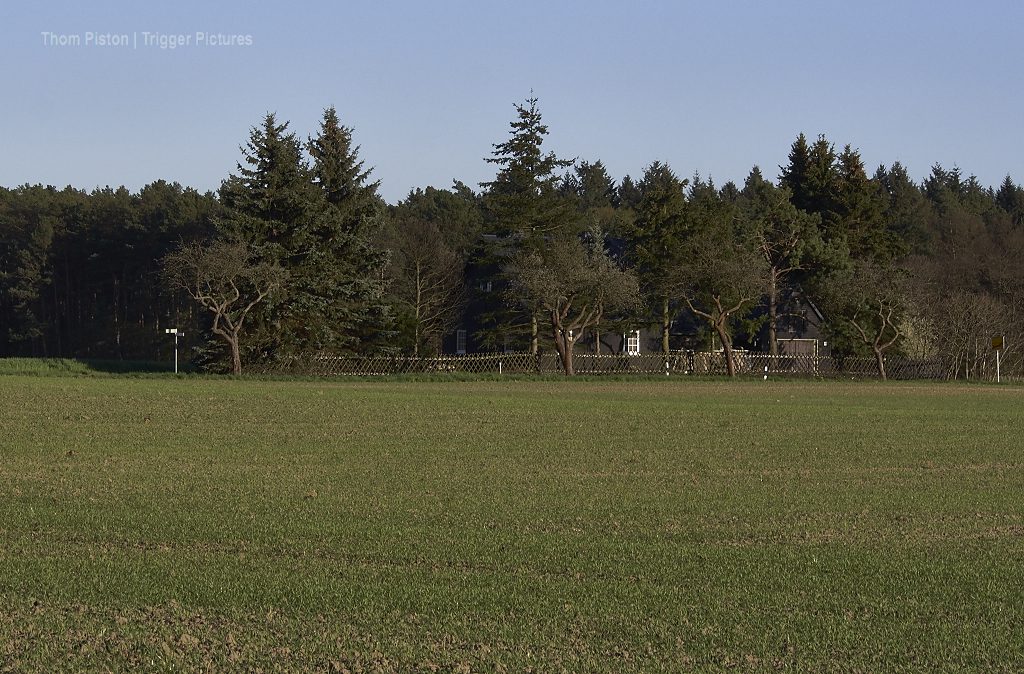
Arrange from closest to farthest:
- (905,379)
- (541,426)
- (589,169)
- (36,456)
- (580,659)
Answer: (580,659)
(36,456)
(541,426)
(905,379)
(589,169)

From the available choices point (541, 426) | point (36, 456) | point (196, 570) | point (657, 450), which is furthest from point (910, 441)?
point (196, 570)

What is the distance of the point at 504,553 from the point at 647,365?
212 ft

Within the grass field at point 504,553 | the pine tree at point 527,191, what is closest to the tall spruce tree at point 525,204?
the pine tree at point 527,191

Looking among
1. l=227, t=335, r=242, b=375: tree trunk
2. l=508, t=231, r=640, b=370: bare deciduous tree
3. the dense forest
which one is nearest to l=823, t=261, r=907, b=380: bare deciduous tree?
the dense forest

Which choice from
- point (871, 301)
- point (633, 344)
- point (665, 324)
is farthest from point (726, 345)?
point (633, 344)

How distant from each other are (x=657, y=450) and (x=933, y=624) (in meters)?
12.3

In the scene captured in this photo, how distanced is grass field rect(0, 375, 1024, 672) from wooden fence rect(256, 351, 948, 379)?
1743 inches

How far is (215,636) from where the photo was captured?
7.24m

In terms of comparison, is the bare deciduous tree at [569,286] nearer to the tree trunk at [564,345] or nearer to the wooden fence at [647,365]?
the tree trunk at [564,345]

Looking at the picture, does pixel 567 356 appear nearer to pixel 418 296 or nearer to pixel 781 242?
pixel 418 296

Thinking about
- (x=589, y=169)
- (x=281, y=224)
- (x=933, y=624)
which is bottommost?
(x=933, y=624)

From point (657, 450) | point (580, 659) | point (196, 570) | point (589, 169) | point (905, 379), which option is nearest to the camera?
point (580, 659)

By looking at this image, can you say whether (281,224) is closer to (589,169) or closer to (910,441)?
(910,441)

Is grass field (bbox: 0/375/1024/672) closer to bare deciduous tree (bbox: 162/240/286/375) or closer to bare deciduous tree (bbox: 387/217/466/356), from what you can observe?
bare deciduous tree (bbox: 162/240/286/375)
